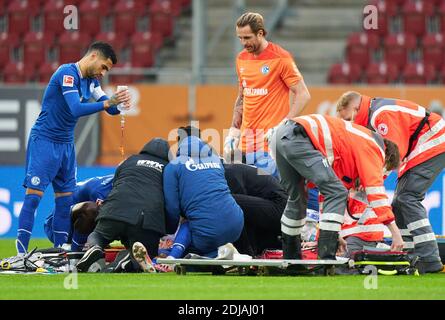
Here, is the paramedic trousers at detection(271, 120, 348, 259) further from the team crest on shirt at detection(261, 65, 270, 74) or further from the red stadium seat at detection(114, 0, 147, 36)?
the red stadium seat at detection(114, 0, 147, 36)

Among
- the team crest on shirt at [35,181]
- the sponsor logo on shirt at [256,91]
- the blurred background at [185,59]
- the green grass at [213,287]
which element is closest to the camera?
the green grass at [213,287]

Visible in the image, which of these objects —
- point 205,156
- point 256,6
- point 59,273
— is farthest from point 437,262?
point 256,6

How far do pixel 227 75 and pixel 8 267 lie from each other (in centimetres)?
999

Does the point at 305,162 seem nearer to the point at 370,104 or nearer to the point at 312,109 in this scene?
the point at 370,104

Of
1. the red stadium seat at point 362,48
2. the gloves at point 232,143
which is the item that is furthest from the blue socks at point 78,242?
the red stadium seat at point 362,48

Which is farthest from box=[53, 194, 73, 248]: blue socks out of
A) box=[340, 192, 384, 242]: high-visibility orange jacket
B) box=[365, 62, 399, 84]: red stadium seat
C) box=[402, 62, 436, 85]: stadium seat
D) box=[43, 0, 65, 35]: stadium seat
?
box=[43, 0, 65, 35]: stadium seat

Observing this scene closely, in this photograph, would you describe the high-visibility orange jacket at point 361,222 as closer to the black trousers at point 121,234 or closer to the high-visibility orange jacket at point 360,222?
the high-visibility orange jacket at point 360,222

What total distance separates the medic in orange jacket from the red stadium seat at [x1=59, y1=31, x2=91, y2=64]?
12.6 meters

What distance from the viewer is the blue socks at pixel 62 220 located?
12430 mm

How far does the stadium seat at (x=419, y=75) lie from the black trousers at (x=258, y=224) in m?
10.1

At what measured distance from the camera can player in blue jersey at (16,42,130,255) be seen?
1180 centimetres

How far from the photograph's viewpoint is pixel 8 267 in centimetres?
1083

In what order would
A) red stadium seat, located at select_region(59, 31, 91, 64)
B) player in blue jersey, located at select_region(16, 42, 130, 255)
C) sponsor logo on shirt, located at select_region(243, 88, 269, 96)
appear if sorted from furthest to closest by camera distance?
red stadium seat, located at select_region(59, 31, 91, 64)
sponsor logo on shirt, located at select_region(243, 88, 269, 96)
player in blue jersey, located at select_region(16, 42, 130, 255)

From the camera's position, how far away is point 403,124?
36.2 feet
